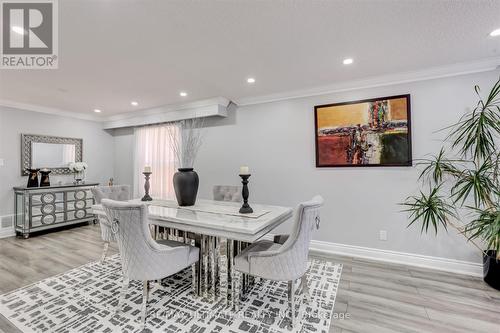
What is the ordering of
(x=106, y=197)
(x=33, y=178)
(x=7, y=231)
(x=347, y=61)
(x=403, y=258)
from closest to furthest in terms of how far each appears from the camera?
(x=347, y=61) < (x=403, y=258) < (x=106, y=197) < (x=7, y=231) < (x=33, y=178)

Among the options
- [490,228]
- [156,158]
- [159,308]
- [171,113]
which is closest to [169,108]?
[171,113]

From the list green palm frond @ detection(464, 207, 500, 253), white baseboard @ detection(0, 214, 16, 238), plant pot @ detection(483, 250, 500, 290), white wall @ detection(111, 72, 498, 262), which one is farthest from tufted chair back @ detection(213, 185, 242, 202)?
white baseboard @ detection(0, 214, 16, 238)

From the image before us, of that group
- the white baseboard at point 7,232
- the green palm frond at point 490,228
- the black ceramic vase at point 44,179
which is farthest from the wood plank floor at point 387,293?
the black ceramic vase at point 44,179

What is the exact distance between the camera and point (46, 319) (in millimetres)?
1871

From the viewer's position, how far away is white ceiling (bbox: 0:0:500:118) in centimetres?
168

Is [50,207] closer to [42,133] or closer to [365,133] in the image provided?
[42,133]

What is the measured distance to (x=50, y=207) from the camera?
4.18 metres

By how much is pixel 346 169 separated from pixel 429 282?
61.3 inches

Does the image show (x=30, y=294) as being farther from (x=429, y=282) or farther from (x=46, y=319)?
(x=429, y=282)

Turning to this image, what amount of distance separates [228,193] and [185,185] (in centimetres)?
75

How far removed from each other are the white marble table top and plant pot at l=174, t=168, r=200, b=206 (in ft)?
0.36

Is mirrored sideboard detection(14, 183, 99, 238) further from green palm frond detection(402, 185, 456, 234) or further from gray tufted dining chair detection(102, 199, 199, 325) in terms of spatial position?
green palm frond detection(402, 185, 456, 234)

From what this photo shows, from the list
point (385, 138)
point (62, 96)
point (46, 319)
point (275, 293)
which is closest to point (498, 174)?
point (385, 138)

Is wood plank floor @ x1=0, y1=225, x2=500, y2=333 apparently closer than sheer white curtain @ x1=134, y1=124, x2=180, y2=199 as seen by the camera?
Yes
